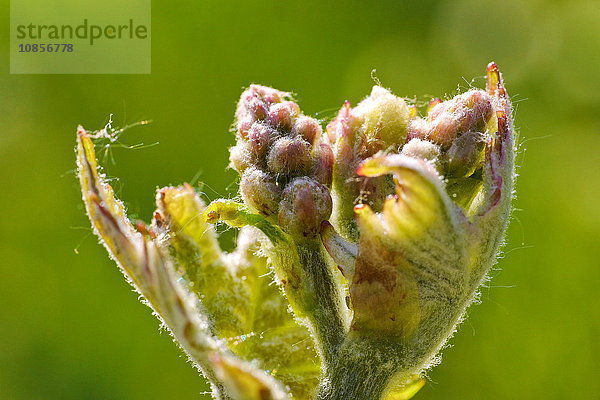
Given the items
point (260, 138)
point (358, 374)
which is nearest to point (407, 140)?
point (260, 138)

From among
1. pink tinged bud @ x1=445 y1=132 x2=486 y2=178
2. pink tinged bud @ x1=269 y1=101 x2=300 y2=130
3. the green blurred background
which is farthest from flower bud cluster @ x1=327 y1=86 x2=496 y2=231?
the green blurred background

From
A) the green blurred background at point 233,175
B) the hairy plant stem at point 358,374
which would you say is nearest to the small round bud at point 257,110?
the hairy plant stem at point 358,374

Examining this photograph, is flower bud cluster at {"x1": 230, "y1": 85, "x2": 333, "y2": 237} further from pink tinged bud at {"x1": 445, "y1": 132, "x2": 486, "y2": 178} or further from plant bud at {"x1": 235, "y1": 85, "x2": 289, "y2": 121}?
pink tinged bud at {"x1": 445, "y1": 132, "x2": 486, "y2": 178}

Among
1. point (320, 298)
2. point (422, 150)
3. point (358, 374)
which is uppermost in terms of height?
point (422, 150)

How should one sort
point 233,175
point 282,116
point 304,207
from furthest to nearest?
1. point 233,175
2. point 282,116
3. point 304,207

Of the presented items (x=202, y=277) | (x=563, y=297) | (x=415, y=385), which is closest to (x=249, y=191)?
(x=202, y=277)

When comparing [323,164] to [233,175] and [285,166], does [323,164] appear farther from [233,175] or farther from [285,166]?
[233,175]

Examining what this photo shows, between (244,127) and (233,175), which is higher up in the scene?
(244,127)

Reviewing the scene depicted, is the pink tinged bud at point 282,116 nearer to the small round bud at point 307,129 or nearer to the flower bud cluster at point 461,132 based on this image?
the small round bud at point 307,129
